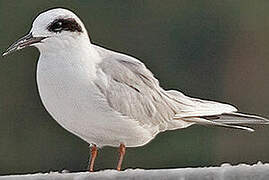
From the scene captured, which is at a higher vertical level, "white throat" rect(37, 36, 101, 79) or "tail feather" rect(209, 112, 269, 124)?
"white throat" rect(37, 36, 101, 79)

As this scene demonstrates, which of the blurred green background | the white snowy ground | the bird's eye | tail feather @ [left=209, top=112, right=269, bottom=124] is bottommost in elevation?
the blurred green background

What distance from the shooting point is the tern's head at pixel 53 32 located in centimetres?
223

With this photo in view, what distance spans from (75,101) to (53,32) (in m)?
0.14

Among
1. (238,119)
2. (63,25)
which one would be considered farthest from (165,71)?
(63,25)

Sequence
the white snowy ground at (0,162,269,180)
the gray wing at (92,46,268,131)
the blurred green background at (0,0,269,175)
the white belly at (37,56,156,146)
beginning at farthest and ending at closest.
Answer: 1. the blurred green background at (0,0,269,175)
2. the gray wing at (92,46,268,131)
3. the white belly at (37,56,156,146)
4. the white snowy ground at (0,162,269,180)

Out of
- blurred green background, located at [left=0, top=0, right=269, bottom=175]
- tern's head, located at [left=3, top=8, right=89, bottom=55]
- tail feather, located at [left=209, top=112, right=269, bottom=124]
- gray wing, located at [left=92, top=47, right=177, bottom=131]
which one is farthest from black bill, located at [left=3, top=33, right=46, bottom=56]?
blurred green background, located at [left=0, top=0, right=269, bottom=175]

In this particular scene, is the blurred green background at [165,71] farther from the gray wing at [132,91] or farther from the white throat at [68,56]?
the white throat at [68,56]

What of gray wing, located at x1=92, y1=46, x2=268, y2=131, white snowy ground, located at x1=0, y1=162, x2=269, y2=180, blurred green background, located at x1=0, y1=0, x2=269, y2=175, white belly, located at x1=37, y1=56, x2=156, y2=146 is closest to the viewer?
white snowy ground, located at x1=0, y1=162, x2=269, y2=180

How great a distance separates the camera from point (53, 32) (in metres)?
2.26

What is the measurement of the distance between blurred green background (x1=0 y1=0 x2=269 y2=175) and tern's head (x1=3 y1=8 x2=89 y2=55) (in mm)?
3020

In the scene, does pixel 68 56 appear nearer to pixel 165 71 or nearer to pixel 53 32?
pixel 53 32

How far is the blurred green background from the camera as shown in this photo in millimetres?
5711

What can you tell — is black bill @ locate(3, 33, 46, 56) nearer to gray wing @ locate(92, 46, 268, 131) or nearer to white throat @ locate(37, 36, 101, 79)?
white throat @ locate(37, 36, 101, 79)

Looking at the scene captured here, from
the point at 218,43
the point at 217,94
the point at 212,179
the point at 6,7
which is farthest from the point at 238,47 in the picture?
the point at 212,179
